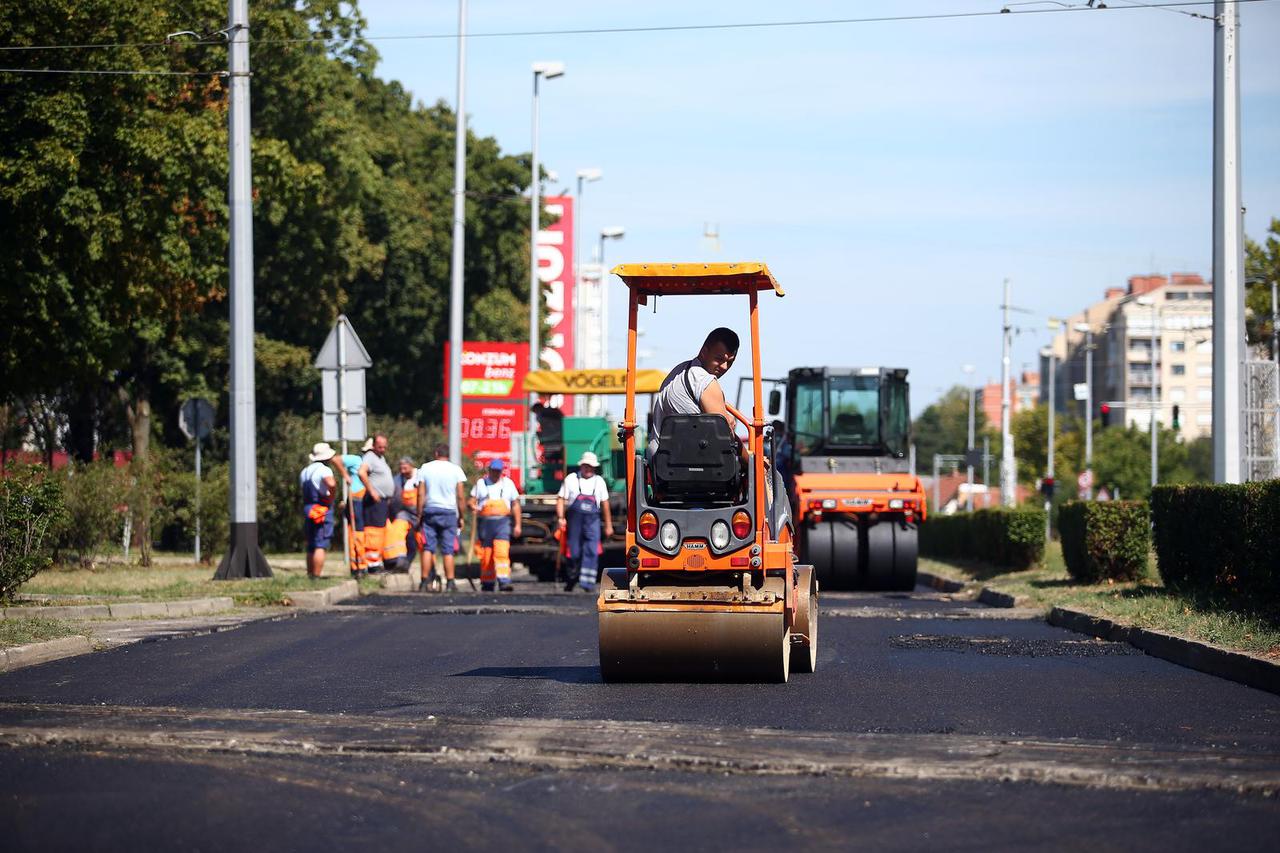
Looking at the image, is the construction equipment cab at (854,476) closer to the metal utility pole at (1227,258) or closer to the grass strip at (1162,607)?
the grass strip at (1162,607)

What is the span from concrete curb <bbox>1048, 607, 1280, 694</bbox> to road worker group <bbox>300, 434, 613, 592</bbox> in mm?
7423

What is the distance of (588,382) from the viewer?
2803 cm

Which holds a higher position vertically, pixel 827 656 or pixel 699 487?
pixel 699 487

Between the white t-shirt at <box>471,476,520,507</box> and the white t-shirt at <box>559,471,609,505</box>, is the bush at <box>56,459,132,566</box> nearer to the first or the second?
the white t-shirt at <box>471,476,520,507</box>

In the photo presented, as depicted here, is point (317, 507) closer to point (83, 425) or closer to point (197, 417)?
point (197, 417)

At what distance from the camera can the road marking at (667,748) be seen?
7.16 meters

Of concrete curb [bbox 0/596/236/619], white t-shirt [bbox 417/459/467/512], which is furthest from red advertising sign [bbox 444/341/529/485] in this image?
concrete curb [bbox 0/596/236/619]

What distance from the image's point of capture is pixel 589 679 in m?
11.0

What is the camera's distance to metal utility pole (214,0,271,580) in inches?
821

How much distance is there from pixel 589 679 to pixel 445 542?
1133 centimetres

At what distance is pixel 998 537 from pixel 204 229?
43.6ft

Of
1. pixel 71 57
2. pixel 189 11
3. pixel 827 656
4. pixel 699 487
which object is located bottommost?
pixel 827 656

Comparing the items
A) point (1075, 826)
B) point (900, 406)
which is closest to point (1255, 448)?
point (900, 406)

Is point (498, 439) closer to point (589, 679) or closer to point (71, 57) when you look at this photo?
point (71, 57)
